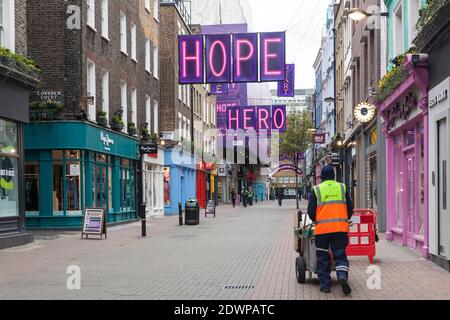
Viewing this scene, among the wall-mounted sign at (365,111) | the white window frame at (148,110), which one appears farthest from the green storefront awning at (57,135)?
the white window frame at (148,110)

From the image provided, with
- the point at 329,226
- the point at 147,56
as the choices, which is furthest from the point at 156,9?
the point at 329,226

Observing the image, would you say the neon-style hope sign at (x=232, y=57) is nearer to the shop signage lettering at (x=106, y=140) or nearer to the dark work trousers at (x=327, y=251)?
the shop signage lettering at (x=106, y=140)

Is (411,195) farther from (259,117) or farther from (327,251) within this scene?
(259,117)

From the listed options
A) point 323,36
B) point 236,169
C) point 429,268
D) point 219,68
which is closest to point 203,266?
point 429,268

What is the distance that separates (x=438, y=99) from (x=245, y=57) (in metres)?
8.74

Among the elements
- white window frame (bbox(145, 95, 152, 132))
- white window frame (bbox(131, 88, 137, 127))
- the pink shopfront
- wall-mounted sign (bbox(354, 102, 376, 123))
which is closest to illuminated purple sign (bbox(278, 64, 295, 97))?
wall-mounted sign (bbox(354, 102, 376, 123))

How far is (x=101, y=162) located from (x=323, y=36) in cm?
4059

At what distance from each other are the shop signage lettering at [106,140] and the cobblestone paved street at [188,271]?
6.47 metres

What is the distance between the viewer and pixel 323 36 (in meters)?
60.9

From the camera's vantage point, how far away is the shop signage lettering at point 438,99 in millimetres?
11016

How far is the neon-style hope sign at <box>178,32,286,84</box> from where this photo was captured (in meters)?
19.2

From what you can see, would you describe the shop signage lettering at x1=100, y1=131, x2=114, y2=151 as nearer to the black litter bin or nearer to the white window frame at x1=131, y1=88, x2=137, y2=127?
the white window frame at x1=131, y1=88, x2=137, y2=127

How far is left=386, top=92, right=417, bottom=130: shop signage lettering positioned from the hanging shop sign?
64.2 feet
